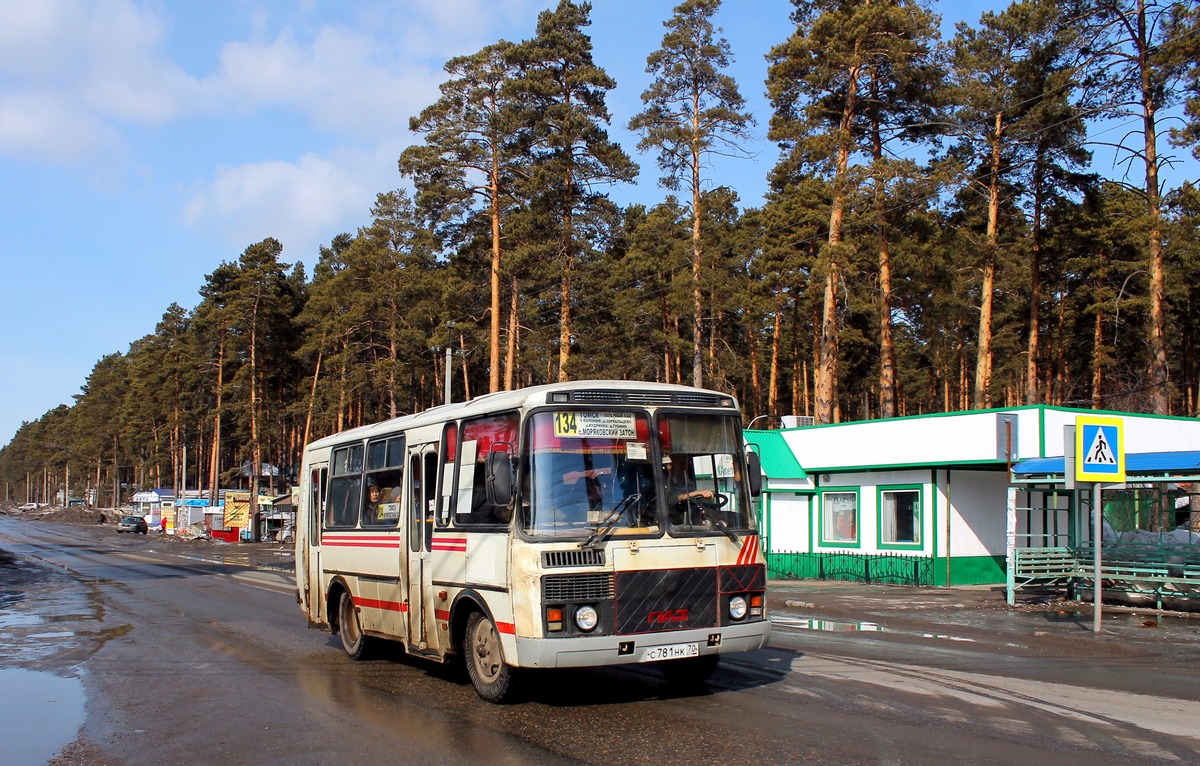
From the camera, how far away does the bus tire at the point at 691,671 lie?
32.4 ft

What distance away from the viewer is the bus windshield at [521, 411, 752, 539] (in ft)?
28.3

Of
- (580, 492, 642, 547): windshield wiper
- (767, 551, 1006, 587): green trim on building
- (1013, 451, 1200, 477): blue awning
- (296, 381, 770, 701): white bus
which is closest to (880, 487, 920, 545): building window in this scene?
(767, 551, 1006, 587): green trim on building

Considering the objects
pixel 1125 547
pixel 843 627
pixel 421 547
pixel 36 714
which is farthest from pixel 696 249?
pixel 36 714

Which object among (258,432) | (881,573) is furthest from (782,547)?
(258,432)

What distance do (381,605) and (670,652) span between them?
14.1 feet

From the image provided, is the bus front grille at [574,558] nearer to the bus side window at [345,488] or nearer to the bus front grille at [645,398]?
the bus front grille at [645,398]

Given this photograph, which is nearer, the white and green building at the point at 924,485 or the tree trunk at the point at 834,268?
the white and green building at the point at 924,485

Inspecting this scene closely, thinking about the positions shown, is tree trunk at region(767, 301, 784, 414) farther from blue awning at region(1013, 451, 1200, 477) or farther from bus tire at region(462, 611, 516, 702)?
bus tire at region(462, 611, 516, 702)

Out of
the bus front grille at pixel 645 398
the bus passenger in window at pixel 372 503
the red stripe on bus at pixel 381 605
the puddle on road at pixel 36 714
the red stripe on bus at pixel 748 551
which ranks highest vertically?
the bus front grille at pixel 645 398

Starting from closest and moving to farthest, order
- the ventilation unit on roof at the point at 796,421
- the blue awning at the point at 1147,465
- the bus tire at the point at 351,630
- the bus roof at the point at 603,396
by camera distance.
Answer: the bus roof at the point at 603,396
the bus tire at the point at 351,630
the blue awning at the point at 1147,465
the ventilation unit on roof at the point at 796,421

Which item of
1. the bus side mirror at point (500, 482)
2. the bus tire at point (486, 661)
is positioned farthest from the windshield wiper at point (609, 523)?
the bus tire at point (486, 661)

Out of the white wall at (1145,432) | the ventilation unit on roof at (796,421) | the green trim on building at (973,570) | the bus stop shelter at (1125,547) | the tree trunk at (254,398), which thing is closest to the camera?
the bus stop shelter at (1125,547)

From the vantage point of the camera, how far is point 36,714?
9664 millimetres

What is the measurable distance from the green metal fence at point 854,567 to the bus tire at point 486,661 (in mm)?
17605
